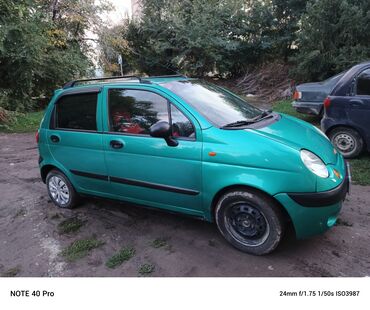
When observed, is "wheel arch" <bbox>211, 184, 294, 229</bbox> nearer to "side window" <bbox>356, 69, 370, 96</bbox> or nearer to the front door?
the front door

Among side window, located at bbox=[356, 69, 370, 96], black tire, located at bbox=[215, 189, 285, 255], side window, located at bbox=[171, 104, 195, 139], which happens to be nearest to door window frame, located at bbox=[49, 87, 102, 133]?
side window, located at bbox=[171, 104, 195, 139]

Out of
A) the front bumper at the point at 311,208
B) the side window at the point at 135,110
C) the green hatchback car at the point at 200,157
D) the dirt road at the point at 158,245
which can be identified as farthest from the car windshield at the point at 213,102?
the dirt road at the point at 158,245

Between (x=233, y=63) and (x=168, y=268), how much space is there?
15126mm

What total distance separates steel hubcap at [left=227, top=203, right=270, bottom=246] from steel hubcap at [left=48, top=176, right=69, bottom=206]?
2364 millimetres

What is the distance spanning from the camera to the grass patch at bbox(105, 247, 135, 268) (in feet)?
10.6

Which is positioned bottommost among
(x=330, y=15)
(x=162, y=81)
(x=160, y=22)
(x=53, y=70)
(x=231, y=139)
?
(x=231, y=139)

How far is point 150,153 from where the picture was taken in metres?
3.48

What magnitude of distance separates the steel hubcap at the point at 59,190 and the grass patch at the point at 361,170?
4.13m

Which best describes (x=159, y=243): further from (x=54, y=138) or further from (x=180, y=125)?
(x=54, y=138)

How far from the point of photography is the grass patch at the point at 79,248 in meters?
3.43

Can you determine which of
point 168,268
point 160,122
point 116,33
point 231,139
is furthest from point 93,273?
point 116,33
